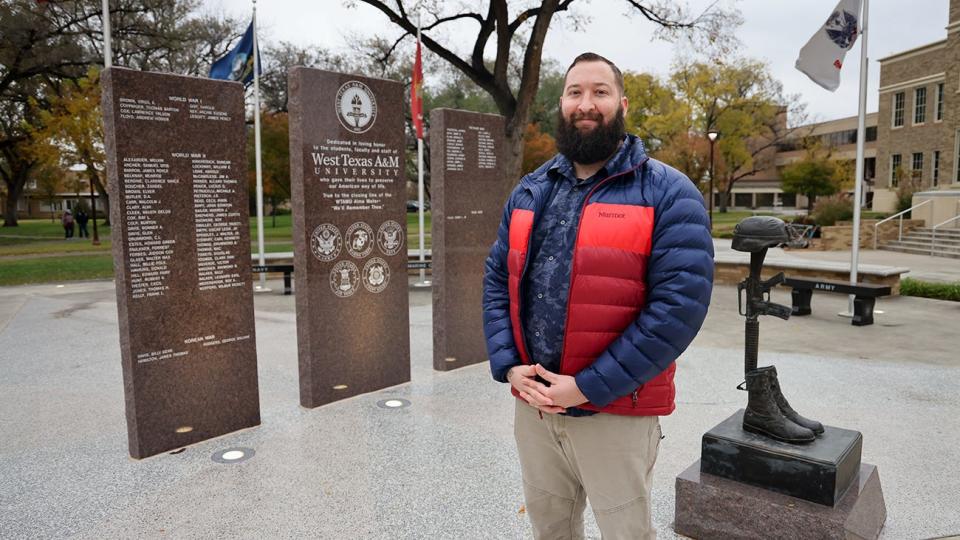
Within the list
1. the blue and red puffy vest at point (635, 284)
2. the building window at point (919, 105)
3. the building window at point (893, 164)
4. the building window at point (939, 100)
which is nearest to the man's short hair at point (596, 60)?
the blue and red puffy vest at point (635, 284)

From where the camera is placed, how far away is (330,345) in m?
5.52

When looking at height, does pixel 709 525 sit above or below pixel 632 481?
below

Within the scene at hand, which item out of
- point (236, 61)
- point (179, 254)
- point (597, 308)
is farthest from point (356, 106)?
point (236, 61)

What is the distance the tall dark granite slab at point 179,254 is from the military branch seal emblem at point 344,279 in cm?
83

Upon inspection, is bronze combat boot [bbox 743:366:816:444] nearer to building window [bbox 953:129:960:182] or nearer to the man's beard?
the man's beard

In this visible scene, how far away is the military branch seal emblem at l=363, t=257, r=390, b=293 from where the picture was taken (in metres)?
5.73

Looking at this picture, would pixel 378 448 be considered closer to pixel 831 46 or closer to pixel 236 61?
pixel 831 46

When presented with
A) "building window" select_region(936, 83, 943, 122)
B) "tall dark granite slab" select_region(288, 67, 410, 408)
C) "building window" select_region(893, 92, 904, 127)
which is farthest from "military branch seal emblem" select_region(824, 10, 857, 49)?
"building window" select_region(893, 92, 904, 127)

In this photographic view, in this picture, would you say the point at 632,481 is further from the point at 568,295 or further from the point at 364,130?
the point at 364,130

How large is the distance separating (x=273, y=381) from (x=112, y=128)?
9.82 feet

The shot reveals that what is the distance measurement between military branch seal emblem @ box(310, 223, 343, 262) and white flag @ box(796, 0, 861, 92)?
7132 mm

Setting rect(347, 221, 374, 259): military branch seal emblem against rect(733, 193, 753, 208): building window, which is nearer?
rect(347, 221, 374, 259): military branch seal emblem

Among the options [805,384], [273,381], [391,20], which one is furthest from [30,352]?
[391,20]

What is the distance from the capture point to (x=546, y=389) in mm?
2156
